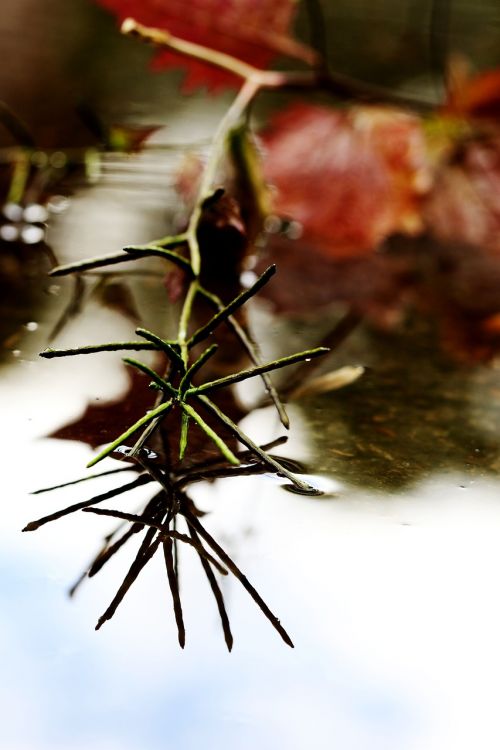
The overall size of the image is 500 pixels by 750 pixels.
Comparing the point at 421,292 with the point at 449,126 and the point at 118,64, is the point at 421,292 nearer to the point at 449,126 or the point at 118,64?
the point at 449,126

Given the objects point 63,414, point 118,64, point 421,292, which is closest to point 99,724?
point 63,414

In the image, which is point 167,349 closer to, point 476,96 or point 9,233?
point 9,233

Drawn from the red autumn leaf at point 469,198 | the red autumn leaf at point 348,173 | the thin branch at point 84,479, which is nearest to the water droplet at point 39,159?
the red autumn leaf at point 348,173

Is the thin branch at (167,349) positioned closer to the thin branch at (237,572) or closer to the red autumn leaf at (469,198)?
the thin branch at (237,572)

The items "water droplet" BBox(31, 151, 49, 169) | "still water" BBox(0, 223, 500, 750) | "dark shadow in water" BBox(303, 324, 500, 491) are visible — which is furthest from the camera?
"water droplet" BBox(31, 151, 49, 169)

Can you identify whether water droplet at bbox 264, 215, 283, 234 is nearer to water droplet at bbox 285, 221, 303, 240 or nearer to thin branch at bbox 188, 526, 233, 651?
water droplet at bbox 285, 221, 303, 240

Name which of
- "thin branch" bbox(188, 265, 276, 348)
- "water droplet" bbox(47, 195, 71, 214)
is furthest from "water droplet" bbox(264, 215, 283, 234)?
"thin branch" bbox(188, 265, 276, 348)

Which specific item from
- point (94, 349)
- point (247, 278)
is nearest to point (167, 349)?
point (94, 349)
